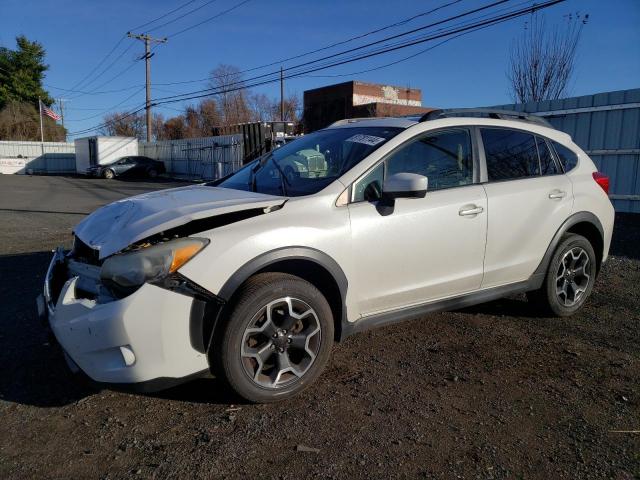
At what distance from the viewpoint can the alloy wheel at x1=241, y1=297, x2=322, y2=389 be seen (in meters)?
2.92

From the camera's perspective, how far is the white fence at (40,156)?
41.6 m

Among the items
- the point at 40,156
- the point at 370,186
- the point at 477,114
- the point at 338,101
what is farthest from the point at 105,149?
the point at 370,186

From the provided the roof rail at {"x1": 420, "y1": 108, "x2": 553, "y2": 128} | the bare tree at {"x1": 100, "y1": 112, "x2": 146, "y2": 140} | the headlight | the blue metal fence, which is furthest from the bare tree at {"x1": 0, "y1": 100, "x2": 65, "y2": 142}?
the headlight

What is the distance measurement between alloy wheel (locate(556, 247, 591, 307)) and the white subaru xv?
15 millimetres

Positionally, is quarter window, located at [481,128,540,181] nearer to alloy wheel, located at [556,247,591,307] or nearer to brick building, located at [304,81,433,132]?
alloy wheel, located at [556,247,591,307]

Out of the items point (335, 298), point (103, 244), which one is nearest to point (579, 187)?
point (335, 298)

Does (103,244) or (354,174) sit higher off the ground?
(354,174)

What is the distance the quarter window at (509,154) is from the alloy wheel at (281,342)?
200 cm

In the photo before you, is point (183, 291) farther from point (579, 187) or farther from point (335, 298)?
point (579, 187)

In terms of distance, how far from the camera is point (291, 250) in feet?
9.75

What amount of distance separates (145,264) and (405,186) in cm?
164

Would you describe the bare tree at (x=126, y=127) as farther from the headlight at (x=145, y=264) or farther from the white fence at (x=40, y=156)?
the headlight at (x=145, y=264)

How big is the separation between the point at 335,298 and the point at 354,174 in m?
0.85

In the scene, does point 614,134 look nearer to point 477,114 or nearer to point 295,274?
point 477,114
